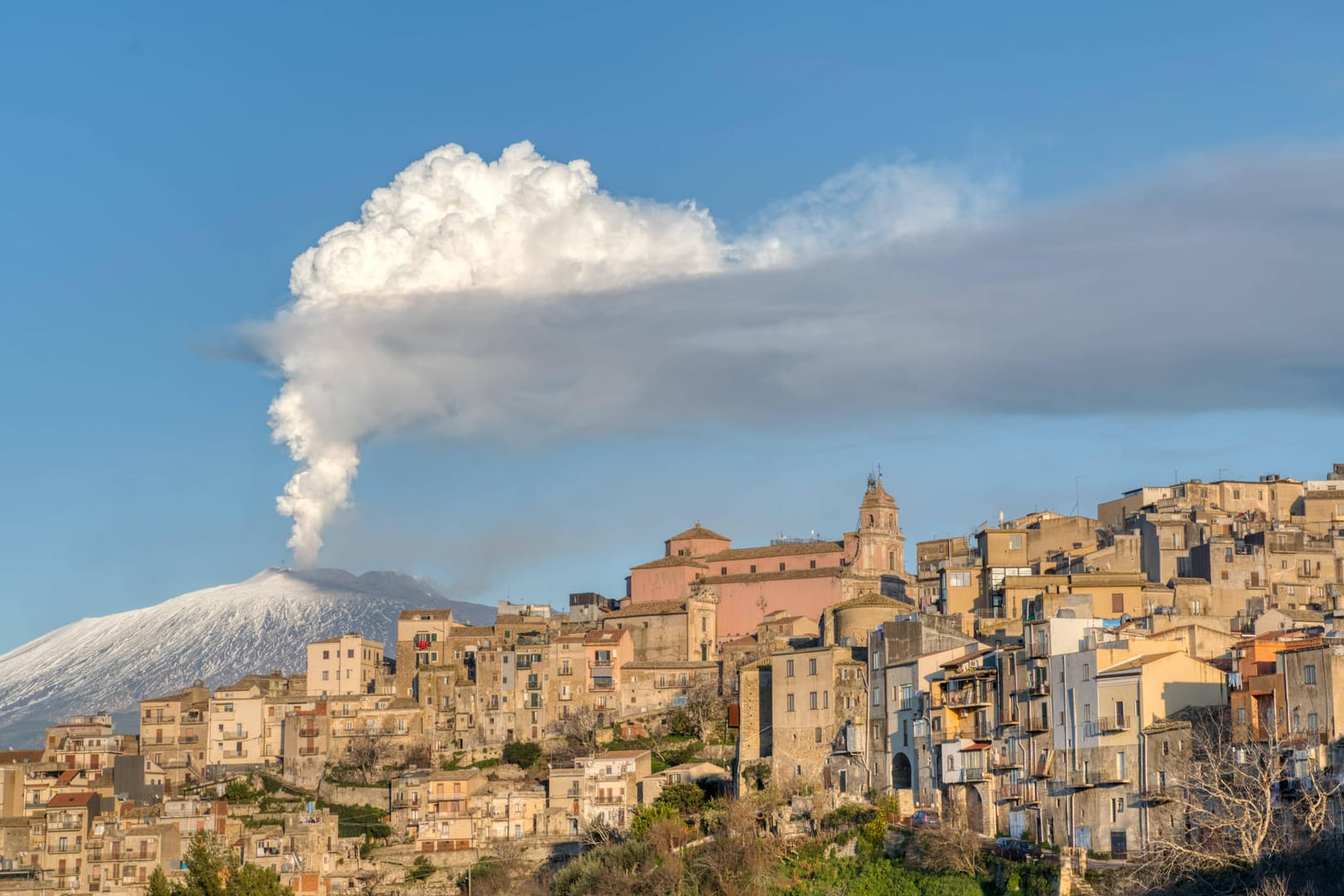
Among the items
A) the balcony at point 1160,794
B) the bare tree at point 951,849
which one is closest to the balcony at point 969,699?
the bare tree at point 951,849

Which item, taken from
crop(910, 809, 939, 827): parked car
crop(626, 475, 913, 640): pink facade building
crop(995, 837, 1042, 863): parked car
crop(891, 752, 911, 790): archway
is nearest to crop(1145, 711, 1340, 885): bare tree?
crop(995, 837, 1042, 863): parked car

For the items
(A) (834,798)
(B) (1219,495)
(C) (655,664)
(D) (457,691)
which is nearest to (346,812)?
(D) (457,691)

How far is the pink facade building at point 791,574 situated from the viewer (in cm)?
11181

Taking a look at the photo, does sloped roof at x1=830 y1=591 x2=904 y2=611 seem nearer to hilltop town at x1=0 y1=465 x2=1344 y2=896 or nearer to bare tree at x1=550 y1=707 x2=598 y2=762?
hilltop town at x1=0 y1=465 x2=1344 y2=896

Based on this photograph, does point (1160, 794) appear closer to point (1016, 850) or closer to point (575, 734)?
point (1016, 850)

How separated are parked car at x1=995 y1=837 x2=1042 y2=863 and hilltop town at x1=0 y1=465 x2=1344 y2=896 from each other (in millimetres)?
590

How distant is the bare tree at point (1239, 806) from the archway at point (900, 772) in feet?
51.4

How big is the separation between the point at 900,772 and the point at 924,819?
15.3ft

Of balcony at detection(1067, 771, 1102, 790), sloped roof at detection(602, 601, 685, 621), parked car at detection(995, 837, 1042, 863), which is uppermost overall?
sloped roof at detection(602, 601, 685, 621)

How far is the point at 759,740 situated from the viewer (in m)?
80.9

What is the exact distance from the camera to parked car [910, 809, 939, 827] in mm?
67875

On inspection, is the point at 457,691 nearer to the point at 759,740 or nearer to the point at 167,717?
the point at 167,717

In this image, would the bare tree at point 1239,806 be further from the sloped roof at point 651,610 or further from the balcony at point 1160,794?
the sloped roof at point 651,610

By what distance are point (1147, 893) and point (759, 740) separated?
92.0ft
